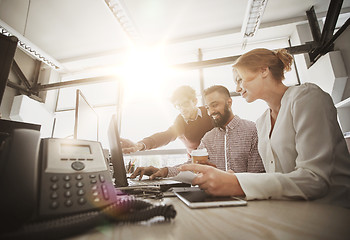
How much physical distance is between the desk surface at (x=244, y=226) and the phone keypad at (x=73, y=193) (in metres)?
0.06

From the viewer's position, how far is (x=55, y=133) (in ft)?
13.8

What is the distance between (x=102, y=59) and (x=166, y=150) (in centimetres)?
252

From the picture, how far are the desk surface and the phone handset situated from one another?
101mm

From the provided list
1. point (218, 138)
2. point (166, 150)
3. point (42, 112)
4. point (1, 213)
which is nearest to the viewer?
point (1, 213)

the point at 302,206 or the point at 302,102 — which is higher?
the point at 302,102

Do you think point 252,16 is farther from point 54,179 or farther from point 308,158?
point 54,179

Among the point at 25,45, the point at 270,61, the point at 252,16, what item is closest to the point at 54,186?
the point at 270,61

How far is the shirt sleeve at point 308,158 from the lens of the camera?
55cm

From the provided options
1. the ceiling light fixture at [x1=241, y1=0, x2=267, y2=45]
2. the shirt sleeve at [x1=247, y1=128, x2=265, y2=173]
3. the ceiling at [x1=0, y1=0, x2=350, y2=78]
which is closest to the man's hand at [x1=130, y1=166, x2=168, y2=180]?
the shirt sleeve at [x1=247, y1=128, x2=265, y2=173]

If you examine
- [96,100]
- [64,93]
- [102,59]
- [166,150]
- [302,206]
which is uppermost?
[102,59]

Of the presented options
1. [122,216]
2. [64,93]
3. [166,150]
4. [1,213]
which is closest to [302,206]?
[122,216]

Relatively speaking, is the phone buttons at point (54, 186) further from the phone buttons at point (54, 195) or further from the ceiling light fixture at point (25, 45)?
the ceiling light fixture at point (25, 45)

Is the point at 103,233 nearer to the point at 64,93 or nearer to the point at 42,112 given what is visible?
the point at 42,112

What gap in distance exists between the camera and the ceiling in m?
2.87
